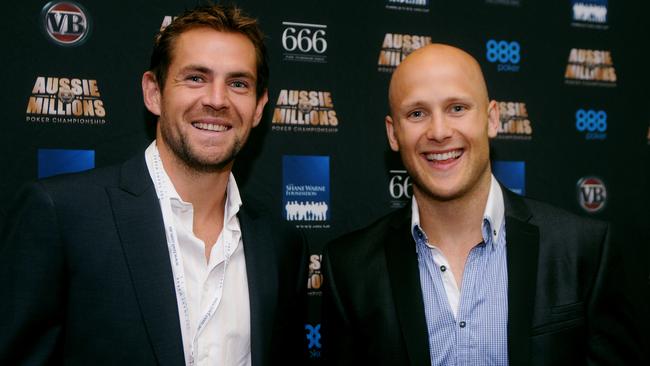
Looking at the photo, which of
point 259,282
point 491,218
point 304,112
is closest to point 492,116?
point 491,218

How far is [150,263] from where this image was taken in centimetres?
167

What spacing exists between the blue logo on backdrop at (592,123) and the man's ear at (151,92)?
2086 mm

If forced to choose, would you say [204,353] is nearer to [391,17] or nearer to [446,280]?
[446,280]

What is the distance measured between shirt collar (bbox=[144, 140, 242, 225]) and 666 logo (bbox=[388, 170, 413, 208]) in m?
0.83

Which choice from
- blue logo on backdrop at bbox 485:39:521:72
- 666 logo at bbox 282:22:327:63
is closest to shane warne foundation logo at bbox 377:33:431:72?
666 logo at bbox 282:22:327:63

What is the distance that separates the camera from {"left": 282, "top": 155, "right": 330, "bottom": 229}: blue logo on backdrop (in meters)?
2.44

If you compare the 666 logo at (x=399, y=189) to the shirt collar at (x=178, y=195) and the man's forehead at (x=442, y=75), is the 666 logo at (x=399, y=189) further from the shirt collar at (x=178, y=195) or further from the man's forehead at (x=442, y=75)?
the shirt collar at (x=178, y=195)

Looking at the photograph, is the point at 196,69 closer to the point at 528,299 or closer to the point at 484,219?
the point at 484,219

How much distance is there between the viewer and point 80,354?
1632 millimetres

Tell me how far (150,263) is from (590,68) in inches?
94.8

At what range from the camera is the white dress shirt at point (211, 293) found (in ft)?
5.75

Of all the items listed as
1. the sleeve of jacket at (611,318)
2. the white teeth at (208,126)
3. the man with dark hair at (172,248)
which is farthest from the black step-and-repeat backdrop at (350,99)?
the sleeve of jacket at (611,318)

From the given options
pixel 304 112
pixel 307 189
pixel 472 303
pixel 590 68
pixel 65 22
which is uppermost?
pixel 65 22

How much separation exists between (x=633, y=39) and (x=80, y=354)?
2.99 m
